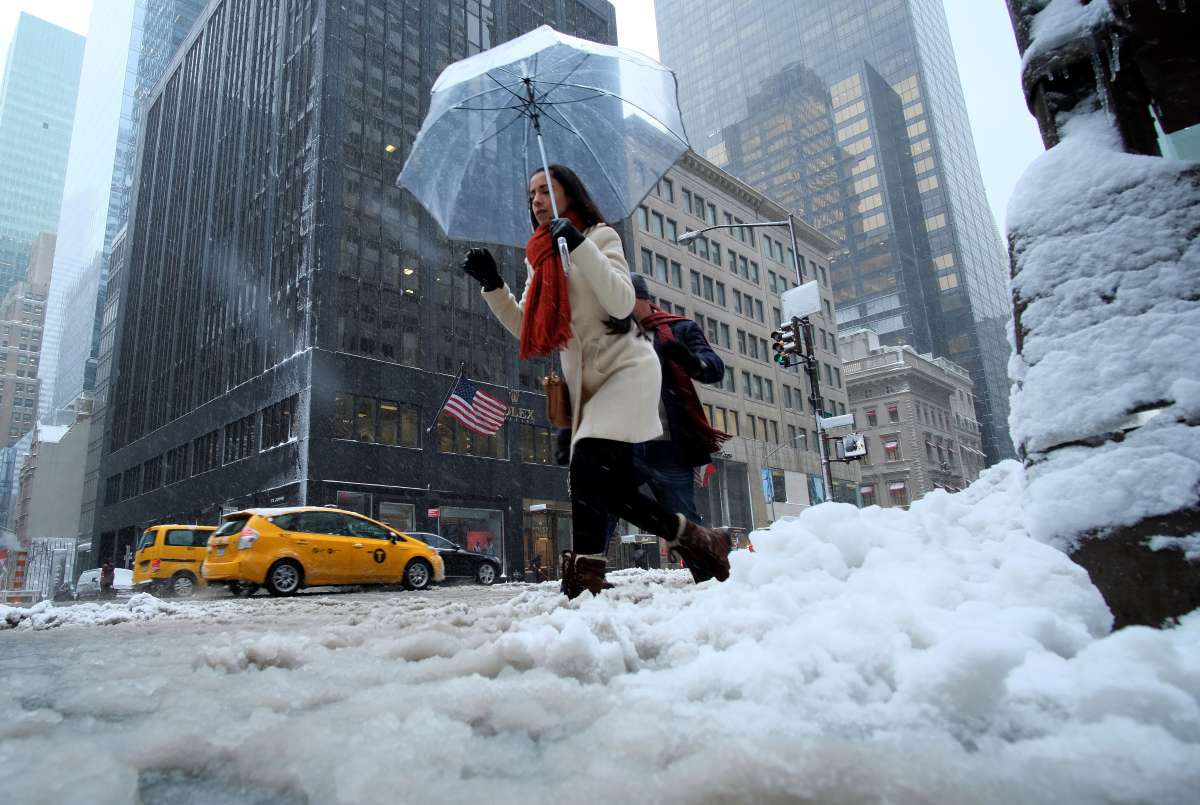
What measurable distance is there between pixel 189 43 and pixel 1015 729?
61.6 meters

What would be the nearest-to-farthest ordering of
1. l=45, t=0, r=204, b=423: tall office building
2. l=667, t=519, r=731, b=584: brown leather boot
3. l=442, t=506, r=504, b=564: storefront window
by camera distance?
l=667, t=519, r=731, b=584: brown leather boot
l=442, t=506, r=504, b=564: storefront window
l=45, t=0, r=204, b=423: tall office building

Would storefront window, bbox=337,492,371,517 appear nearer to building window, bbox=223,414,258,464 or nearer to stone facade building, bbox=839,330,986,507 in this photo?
building window, bbox=223,414,258,464

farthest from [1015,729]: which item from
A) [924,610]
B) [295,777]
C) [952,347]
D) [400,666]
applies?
[952,347]

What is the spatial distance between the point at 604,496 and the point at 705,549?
0.61 m

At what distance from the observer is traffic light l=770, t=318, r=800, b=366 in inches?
669

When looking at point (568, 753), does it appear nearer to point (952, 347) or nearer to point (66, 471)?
point (66, 471)

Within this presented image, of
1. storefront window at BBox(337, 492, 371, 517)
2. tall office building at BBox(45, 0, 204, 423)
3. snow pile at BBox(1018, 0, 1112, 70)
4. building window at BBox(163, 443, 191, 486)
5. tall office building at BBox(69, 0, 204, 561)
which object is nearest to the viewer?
snow pile at BBox(1018, 0, 1112, 70)

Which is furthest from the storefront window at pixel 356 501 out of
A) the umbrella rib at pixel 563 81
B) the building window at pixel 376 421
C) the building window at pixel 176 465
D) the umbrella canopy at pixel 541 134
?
the umbrella rib at pixel 563 81

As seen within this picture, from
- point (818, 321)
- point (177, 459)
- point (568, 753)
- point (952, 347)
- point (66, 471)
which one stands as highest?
point (952, 347)

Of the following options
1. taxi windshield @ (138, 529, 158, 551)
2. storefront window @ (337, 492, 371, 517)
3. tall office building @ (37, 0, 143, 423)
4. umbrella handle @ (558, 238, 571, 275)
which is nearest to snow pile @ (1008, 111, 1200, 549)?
umbrella handle @ (558, 238, 571, 275)

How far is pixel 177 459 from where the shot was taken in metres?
37.1

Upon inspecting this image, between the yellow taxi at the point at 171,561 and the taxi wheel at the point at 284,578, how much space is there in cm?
566

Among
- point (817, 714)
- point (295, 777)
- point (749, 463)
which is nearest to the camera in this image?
point (295, 777)

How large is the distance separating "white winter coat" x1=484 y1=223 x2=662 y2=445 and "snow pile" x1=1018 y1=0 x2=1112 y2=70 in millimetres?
1873
